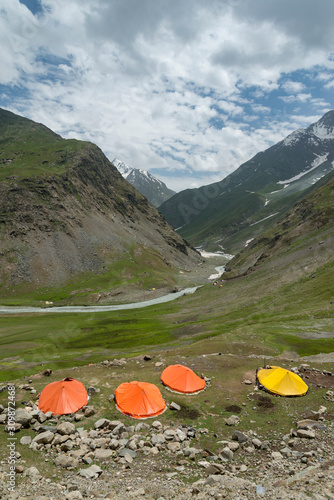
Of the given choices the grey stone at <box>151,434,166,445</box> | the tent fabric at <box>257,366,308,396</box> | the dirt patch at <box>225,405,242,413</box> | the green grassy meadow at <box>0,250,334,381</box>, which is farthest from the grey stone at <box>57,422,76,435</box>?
the green grassy meadow at <box>0,250,334,381</box>

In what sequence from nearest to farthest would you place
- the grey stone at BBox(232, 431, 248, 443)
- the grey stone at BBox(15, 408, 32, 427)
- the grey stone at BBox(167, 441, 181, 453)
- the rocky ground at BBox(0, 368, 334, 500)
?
1. the rocky ground at BBox(0, 368, 334, 500)
2. the grey stone at BBox(167, 441, 181, 453)
3. the grey stone at BBox(232, 431, 248, 443)
4. the grey stone at BBox(15, 408, 32, 427)

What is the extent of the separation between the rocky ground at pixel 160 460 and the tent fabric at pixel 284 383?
3.34 meters

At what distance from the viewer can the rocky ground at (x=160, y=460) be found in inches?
579

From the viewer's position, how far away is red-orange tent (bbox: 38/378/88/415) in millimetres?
23734

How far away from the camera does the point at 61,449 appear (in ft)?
61.7

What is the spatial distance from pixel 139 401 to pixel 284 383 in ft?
49.9

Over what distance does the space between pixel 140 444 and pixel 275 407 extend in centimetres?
1376

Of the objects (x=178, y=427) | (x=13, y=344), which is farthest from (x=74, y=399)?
(x=13, y=344)

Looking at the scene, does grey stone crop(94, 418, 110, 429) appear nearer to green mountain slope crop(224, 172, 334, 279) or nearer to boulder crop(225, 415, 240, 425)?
boulder crop(225, 415, 240, 425)

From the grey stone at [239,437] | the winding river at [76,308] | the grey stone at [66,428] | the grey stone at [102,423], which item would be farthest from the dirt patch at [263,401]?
the winding river at [76,308]

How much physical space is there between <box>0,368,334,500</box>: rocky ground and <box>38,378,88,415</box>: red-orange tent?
74cm

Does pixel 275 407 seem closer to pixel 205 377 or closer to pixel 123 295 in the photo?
pixel 205 377

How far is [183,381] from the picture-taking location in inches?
1174

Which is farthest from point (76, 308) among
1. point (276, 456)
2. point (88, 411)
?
point (276, 456)
